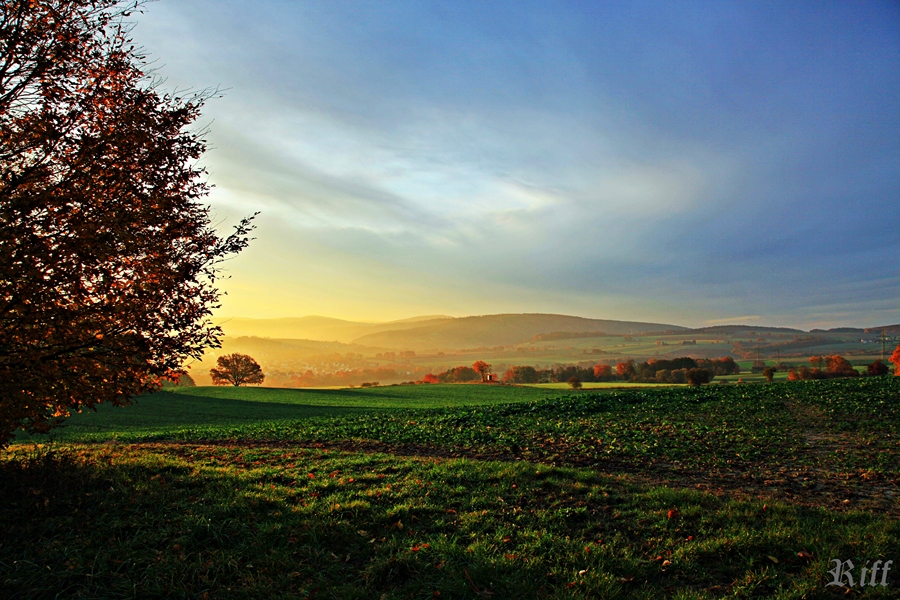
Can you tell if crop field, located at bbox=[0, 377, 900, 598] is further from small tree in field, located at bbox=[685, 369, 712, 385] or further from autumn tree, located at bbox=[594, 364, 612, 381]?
autumn tree, located at bbox=[594, 364, 612, 381]

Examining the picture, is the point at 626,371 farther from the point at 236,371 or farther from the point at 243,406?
the point at 236,371

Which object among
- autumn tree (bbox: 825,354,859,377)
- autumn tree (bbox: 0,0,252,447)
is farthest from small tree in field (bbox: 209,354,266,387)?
autumn tree (bbox: 825,354,859,377)

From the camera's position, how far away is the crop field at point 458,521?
5.71 meters

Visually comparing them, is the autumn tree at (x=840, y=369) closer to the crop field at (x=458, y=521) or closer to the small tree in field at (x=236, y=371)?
the crop field at (x=458, y=521)

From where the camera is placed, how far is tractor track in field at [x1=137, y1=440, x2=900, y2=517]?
28.3ft

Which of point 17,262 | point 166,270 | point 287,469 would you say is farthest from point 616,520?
point 17,262

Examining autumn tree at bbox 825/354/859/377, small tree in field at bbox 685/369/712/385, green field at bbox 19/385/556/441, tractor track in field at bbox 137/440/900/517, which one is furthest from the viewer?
small tree in field at bbox 685/369/712/385

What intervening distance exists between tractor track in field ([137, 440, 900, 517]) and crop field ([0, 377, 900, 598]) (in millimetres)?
71

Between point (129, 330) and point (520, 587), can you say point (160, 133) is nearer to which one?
point (129, 330)

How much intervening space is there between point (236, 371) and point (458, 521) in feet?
260

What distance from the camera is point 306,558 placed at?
6.25 metres

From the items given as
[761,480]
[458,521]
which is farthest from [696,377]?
[458,521]

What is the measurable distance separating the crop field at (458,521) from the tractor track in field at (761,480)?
0.23ft

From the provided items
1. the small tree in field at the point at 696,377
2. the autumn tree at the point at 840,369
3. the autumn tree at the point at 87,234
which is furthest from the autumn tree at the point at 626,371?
the autumn tree at the point at 87,234
